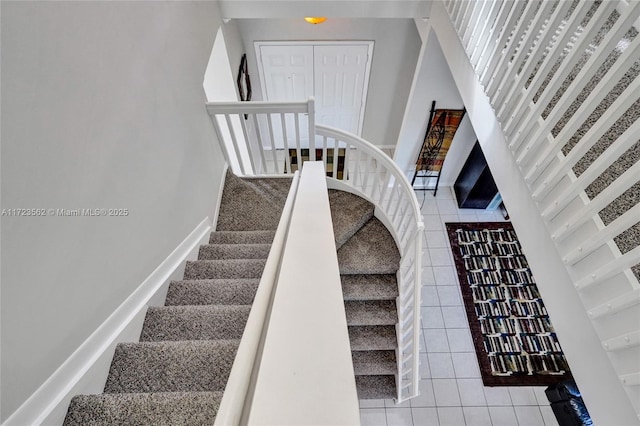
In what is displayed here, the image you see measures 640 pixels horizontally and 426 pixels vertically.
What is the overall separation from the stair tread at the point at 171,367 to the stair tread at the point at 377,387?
2.00 meters

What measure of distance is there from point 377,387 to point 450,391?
2.42 ft

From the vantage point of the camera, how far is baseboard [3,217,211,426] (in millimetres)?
984

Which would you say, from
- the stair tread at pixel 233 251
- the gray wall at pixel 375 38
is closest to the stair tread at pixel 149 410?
the stair tread at pixel 233 251

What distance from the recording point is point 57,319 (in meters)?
1.05

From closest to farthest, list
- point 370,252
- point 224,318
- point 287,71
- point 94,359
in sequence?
point 94,359 < point 224,318 < point 370,252 < point 287,71

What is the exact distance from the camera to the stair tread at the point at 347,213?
9.29 feet

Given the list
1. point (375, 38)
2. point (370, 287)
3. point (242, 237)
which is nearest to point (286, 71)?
point (375, 38)

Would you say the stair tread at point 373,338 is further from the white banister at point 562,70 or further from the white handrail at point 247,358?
the white handrail at point 247,358

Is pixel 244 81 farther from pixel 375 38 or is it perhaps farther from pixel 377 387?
pixel 377 387

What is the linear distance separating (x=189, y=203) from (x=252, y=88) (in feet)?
9.57

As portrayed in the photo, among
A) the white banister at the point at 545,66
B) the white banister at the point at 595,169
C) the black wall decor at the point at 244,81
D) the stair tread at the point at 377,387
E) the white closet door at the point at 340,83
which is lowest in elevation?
the stair tread at the point at 377,387

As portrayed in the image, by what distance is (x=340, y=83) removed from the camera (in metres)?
4.46

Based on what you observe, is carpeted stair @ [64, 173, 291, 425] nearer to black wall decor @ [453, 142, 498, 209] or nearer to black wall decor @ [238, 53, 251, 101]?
black wall decor @ [238, 53, 251, 101]

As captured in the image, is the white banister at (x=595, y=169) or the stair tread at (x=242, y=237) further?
the stair tread at (x=242, y=237)
